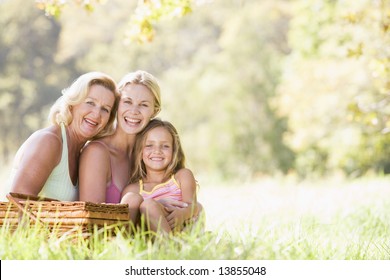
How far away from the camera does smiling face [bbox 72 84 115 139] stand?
14.1 feet

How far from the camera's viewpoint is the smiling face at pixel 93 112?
431cm

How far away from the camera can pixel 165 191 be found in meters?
4.32

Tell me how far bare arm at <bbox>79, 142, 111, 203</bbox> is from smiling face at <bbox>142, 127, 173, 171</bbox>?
0.91 feet

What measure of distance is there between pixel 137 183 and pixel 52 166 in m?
0.57

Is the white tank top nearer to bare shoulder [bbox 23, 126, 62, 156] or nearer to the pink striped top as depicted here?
bare shoulder [bbox 23, 126, 62, 156]

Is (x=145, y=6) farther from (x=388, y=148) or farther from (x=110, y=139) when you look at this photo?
(x=388, y=148)

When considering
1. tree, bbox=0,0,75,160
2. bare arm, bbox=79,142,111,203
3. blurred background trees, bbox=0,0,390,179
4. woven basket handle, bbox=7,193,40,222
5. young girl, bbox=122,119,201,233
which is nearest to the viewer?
woven basket handle, bbox=7,193,40,222

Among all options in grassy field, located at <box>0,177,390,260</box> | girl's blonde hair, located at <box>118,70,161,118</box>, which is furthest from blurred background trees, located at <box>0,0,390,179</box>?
girl's blonde hair, located at <box>118,70,161,118</box>

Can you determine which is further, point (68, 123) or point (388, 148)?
point (388, 148)

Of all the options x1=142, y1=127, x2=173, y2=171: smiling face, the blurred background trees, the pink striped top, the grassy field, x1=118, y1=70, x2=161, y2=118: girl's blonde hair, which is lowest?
the grassy field

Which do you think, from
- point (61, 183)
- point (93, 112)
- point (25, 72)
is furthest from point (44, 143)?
point (25, 72)

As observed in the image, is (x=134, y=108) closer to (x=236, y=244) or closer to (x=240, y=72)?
(x=236, y=244)
